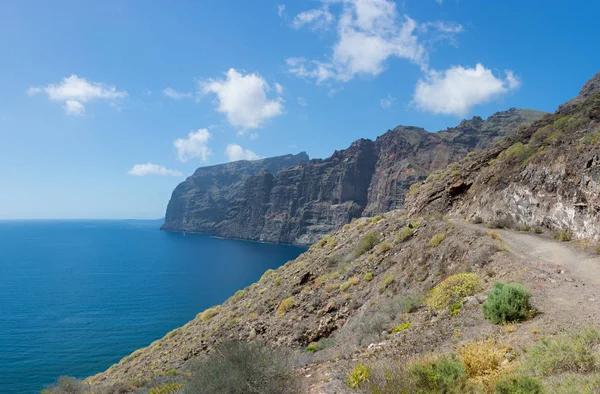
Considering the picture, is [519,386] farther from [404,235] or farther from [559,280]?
[404,235]

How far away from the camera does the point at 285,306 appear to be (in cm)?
1945

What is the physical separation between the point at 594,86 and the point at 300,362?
72.0 metres

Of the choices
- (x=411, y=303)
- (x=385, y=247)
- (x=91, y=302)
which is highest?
(x=385, y=247)

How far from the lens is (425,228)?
1977 cm

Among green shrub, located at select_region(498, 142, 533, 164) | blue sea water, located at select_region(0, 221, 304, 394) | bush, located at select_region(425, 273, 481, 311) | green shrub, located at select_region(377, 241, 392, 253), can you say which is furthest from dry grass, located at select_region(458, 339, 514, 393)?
blue sea water, located at select_region(0, 221, 304, 394)

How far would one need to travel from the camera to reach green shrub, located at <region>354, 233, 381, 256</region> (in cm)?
2297

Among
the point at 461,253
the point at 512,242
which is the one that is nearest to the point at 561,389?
the point at 461,253

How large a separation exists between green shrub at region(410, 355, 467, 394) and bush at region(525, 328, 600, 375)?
4.05 feet

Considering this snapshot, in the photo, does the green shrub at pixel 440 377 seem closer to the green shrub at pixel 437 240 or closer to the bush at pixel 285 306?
the green shrub at pixel 437 240

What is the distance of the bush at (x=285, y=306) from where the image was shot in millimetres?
19156

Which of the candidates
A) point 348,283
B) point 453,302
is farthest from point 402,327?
point 348,283

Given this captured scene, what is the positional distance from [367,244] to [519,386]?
18357 mm

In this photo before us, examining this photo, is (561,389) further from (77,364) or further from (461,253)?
(77,364)

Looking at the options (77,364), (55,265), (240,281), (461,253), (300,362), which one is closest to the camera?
(300,362)
